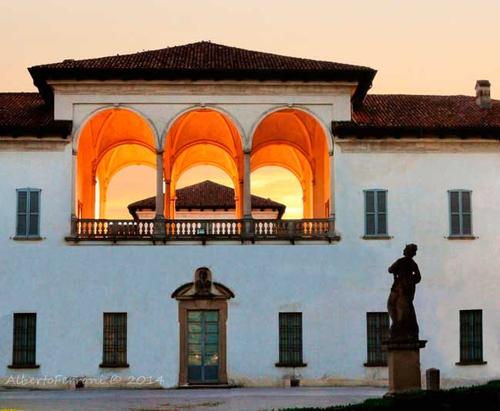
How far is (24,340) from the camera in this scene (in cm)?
3077

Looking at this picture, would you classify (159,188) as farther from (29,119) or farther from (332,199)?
(332,199)

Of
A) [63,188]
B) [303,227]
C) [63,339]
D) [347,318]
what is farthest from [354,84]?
[63,339]

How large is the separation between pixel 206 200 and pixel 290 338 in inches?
974

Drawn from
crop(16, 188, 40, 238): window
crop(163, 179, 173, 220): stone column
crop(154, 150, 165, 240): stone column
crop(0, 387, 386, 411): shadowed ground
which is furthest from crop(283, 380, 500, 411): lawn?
crop(163, 179, 173, 220): stone column

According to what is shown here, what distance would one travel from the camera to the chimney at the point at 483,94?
34719 millimetres

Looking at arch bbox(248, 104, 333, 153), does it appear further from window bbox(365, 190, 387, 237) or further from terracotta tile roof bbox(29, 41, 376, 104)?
window bbox(365, 190, 387, 237)

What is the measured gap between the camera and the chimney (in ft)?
114

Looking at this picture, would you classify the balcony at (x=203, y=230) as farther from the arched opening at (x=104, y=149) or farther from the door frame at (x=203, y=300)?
the arched opening at (x=104, y=149)

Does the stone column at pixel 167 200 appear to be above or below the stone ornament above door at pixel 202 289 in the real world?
above

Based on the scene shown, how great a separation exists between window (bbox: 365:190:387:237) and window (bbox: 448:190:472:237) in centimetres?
221

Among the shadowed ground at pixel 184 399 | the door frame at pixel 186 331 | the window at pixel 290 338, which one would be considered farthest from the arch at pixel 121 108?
the shadowed ground at pixel 184 399

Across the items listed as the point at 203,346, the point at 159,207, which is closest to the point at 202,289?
the point at 203,346

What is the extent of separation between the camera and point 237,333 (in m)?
31.1

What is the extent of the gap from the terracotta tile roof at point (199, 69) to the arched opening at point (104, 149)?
1.41 metres
